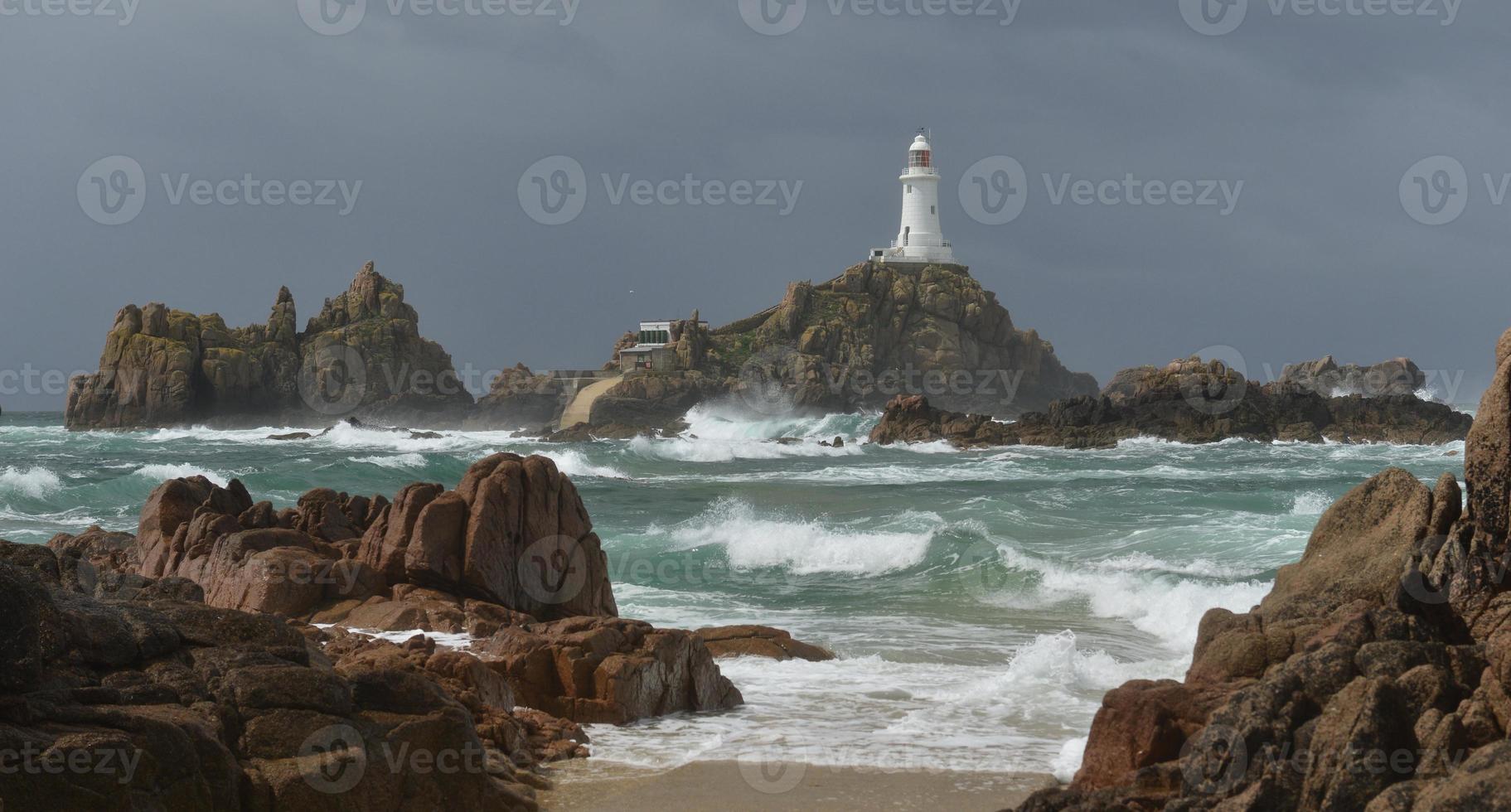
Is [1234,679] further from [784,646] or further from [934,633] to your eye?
[934,633]

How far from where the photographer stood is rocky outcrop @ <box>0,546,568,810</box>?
5.42 metres

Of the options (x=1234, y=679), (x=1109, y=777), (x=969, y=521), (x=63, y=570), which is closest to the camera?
(x=1109, y=777)

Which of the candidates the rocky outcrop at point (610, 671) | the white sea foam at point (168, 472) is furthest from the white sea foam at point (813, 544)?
the white sea foam at point (168, 472)

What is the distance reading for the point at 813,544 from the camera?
2145 cm

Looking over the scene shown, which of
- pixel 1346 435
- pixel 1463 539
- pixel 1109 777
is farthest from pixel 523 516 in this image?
pixel 1346 435

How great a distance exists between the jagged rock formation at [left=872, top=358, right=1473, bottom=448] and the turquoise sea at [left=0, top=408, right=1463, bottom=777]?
693cm

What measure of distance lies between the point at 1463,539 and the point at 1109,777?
2.26 metres

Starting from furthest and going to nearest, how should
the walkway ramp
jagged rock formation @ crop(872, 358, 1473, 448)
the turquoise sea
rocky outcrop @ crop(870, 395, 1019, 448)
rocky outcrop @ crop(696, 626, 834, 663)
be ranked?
the walkway ramp, rocky outcrop @ crop(870, 395, 1019, 448), jagged rock formation @ crop(872, 358, 1473, 448), rocky outcrop @ crop(696, 626, 834, 663), the turquoise sea

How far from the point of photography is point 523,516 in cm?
1277

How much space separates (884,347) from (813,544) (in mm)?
73315

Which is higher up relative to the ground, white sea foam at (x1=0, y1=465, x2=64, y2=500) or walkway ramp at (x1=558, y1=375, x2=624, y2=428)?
walkway ramp at (x1=558, y1=375, x2=624, y2=428)
